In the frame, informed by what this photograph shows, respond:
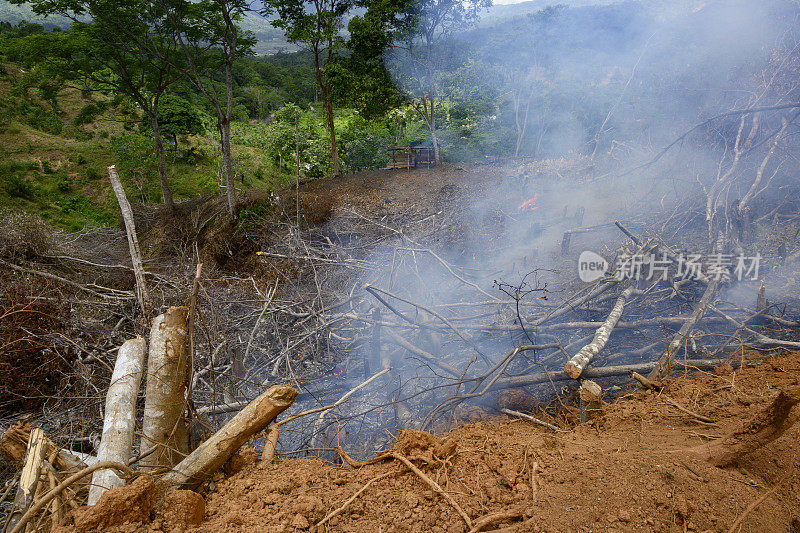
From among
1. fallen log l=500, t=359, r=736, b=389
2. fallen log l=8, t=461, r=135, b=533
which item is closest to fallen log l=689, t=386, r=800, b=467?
fallen log l=500, t=359, r=736, b=389

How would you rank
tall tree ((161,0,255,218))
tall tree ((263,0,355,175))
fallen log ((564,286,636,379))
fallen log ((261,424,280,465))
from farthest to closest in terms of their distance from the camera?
tall tree ((263,0,355,175))
tall tree ((161,0,255,218))
fallen log ((564,286,636,379))
fallen log ((261,424,280,465))

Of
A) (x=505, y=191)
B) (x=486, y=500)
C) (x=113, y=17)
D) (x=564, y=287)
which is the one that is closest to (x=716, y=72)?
(x=505, y=191)

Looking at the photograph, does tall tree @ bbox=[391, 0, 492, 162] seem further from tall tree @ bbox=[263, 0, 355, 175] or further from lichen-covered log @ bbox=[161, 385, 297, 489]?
lichen-covered log @ bbox=[161, 385, 297, 489]

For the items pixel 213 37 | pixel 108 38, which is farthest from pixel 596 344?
pixel 108 38

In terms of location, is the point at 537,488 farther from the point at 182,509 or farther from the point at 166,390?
the point at 166,390

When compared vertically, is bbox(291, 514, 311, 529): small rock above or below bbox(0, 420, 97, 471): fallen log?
below

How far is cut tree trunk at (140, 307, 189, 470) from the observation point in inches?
83.1

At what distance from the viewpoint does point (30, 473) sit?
164cm

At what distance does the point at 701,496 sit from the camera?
5.33 ft

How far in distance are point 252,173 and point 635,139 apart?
53.3ft

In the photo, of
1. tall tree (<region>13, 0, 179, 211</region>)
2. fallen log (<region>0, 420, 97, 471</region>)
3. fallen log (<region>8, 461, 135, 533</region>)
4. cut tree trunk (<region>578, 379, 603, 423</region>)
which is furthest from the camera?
tall tree (<region>13, 0, 179, 211</region>)

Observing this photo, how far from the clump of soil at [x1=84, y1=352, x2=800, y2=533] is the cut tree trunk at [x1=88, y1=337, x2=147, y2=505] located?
23.6 inches

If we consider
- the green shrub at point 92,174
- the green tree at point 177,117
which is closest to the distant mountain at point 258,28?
the green tree at point 177,117


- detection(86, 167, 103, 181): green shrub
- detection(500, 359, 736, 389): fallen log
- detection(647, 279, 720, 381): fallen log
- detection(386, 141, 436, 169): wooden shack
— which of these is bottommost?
detection(500, 359, 736, 389): fallen log
